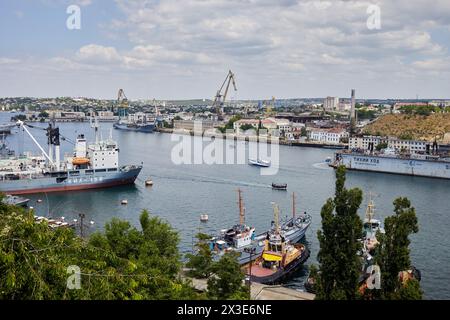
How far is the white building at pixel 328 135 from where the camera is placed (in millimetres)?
27234

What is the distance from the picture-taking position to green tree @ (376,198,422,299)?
3629mm

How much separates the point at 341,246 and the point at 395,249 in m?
0.41

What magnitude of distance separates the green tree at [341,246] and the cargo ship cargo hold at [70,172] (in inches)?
408

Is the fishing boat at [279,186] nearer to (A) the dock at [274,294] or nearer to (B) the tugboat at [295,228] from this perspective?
(B) the tugboat at [295,228]

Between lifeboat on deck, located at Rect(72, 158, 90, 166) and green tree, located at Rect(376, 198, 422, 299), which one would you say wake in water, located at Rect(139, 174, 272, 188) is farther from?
green tree, located at Rect(376, 198, 422, 299)

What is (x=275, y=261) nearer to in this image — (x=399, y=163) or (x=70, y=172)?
(x=70, y=172)

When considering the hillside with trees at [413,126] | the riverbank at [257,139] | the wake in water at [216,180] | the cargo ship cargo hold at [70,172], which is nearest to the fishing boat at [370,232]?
the wake in water at [216,180]

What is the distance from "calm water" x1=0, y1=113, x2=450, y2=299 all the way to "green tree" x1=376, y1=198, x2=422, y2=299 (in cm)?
236

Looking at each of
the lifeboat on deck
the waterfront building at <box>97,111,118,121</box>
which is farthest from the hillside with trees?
the waterfront building at <box>97,111,118,121</box>

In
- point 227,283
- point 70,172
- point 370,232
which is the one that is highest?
point 227,283

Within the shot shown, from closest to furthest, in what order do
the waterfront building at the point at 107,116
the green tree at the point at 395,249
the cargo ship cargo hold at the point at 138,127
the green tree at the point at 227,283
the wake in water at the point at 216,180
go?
the green tree at the point at 395,249 < the green tree at the point at 227,283 < the wake in water at the point at 216,180 < the cargo ship cargo hold at the point at 138,127 < the waterfront building at the point at 107,116

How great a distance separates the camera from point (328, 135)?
27.7 metres

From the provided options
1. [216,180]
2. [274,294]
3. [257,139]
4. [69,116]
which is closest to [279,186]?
[216,180]
